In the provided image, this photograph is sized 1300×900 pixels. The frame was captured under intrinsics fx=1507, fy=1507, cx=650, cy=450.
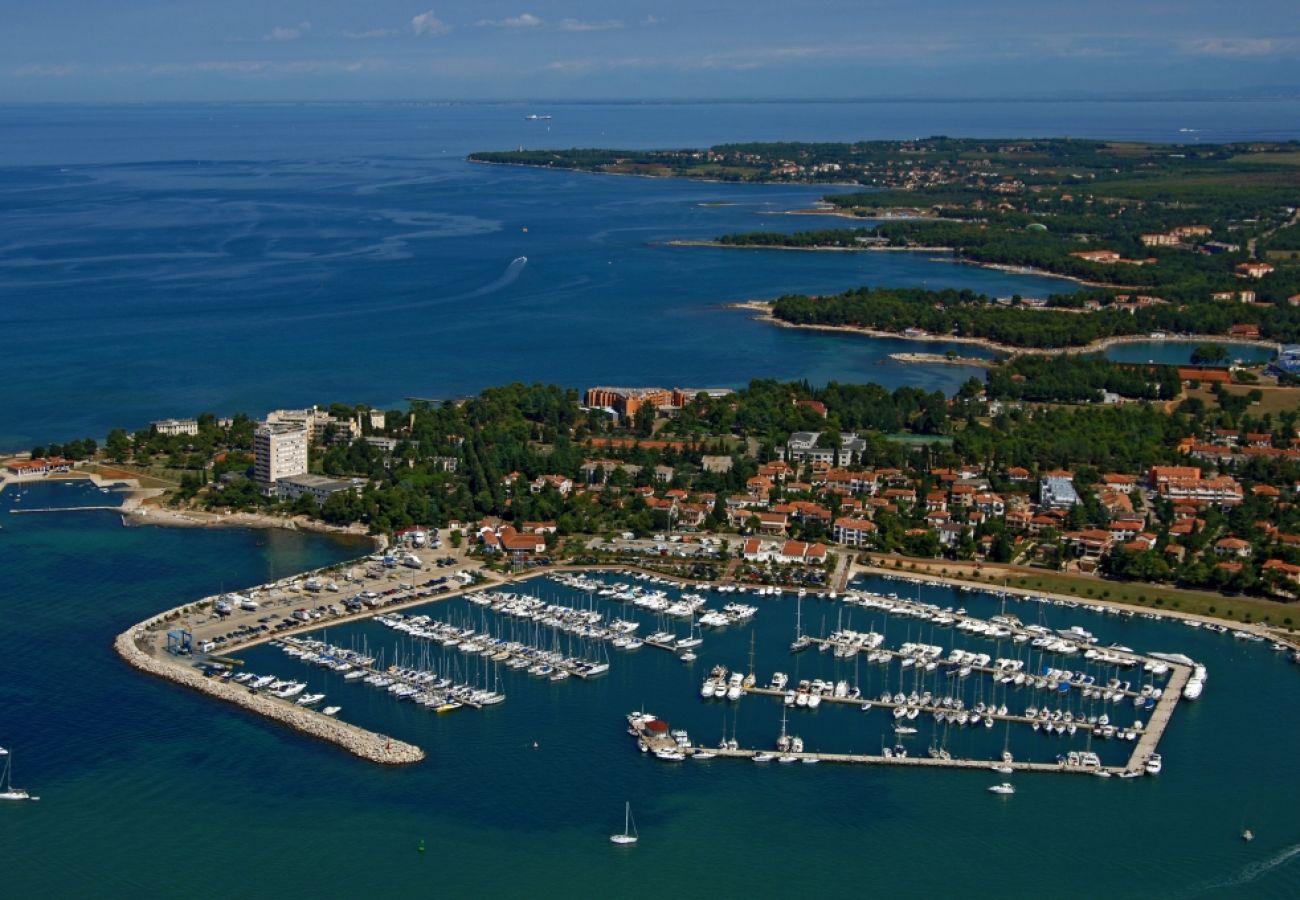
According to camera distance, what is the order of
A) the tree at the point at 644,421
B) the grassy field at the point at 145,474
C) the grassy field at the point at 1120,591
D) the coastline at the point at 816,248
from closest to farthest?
1. the grassy field at the point at 1120,591
2. the grassy field at the point at 145,474
3. the tree at the point at 644,421
4. the coastline at the point at 816,248

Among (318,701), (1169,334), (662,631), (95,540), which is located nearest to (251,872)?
(318,701)

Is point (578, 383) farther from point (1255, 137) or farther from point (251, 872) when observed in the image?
point (1255, 137)

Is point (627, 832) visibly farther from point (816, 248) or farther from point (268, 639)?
point (816, 248)

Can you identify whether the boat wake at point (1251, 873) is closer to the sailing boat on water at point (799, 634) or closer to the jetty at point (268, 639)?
the sailing boat on water at point (799, 634)

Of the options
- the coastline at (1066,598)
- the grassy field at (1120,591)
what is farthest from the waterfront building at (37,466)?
the grassy field at (1120,591)

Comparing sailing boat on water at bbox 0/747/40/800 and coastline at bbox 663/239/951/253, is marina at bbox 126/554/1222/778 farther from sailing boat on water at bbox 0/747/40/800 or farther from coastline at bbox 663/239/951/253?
coastline at bbox 663/239/951/253
